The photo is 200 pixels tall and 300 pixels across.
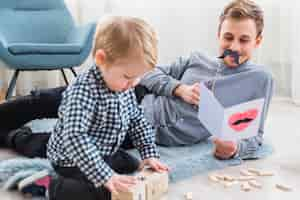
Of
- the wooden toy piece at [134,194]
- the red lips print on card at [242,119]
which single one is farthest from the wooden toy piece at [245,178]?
the wooden toy piece at [134,194]

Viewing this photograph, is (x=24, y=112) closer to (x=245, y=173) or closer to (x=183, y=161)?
(x=183, y=161)

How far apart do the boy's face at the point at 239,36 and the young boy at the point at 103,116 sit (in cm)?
43

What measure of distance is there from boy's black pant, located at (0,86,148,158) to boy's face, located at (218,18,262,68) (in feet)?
1.22

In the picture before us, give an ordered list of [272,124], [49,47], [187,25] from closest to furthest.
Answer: [272,124]
[49,47]
[187,25]

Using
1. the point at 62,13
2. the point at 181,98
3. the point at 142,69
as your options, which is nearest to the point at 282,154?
the point at 181,98

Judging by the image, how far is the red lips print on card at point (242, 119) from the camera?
4.83 ft

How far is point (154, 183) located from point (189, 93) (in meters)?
0.46

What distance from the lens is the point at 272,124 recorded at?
2195mm

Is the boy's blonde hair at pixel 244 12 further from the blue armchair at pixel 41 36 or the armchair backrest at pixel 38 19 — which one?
the armchair backrest at pixel 38 19

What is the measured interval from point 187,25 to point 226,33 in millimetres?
1251

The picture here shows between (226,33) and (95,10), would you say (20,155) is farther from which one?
(95,10)

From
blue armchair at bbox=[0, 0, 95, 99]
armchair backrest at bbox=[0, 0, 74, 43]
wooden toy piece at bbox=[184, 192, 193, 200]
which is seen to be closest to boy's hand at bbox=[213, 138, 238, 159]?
wooden toy piece at bbox=[184, 192, 193, 200]

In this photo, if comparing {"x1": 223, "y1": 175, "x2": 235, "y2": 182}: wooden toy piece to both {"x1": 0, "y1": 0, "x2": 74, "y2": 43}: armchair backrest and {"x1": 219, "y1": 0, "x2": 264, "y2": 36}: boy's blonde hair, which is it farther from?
{"x1": 0, "y1": 0, "x2": 74, "y2": 43}: armchair backrest

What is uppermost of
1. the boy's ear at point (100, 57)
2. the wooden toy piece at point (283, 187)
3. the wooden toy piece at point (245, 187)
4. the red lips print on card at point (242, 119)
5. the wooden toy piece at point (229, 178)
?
the boy's ear at point (100, 57)
